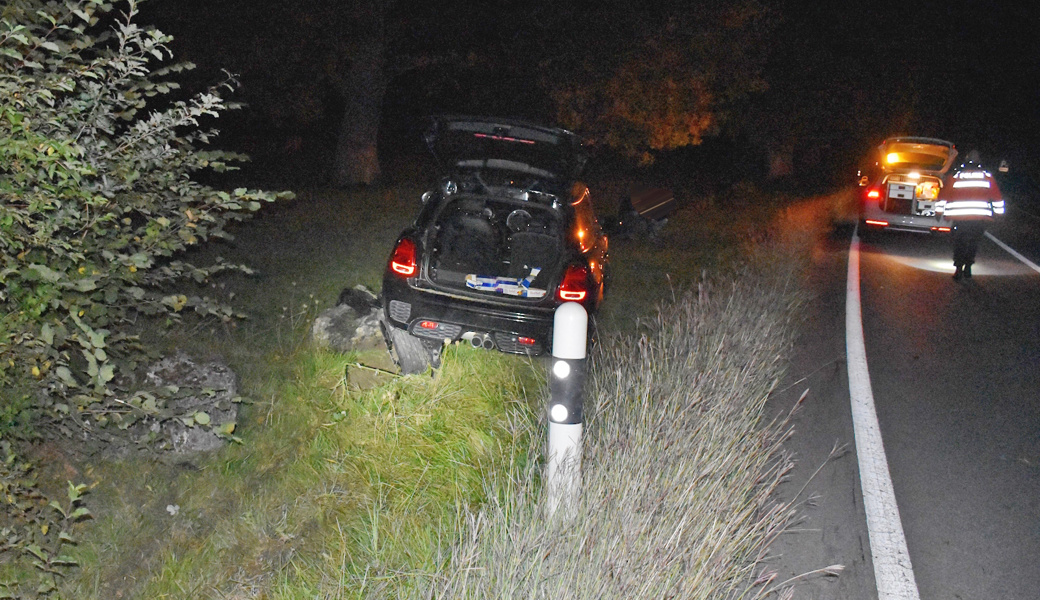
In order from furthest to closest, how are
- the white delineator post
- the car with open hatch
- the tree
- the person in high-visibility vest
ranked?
1. the car with open hatch
2. the tree
3. the person in high-visibility vest
4. the white delineator post

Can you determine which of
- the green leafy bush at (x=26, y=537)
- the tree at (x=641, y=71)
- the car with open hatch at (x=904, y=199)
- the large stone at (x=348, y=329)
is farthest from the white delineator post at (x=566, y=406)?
the car with open hatch at (x=904, y=199)

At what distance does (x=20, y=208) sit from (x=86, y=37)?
794 millimetres

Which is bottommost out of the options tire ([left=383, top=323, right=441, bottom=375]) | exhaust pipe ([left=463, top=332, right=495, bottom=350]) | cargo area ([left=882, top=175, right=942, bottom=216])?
tire ([left=383, top=323, right=441, bottom=375])

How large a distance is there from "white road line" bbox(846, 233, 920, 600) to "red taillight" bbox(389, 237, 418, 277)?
351cm

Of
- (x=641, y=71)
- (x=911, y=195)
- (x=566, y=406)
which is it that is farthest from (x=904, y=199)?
(x=566, y=406)

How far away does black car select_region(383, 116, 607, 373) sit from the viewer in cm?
705

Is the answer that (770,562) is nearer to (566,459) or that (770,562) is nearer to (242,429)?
(566,459)

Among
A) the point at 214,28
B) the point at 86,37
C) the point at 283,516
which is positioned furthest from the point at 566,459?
the point at 214,28

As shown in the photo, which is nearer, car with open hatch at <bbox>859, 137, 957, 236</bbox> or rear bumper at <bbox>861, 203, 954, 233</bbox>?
rear bumper at <bbox>861, 203, 954, 233</bbox>

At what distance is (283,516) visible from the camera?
4.82 meters

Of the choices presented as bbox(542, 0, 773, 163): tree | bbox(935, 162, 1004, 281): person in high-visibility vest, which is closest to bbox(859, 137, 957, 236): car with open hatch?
bbox(935, 162, 1004, 281): person in high-visibility vest

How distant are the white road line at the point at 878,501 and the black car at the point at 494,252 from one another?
A: 7.39ft

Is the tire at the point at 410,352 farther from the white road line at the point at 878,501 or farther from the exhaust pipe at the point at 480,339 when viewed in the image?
the white road line at the point at 878,501

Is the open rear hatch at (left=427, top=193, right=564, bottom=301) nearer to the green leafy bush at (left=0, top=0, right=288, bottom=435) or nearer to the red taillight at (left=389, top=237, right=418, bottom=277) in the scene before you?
the red taillight at (left=389, top=237, right=418, bottom=277)
